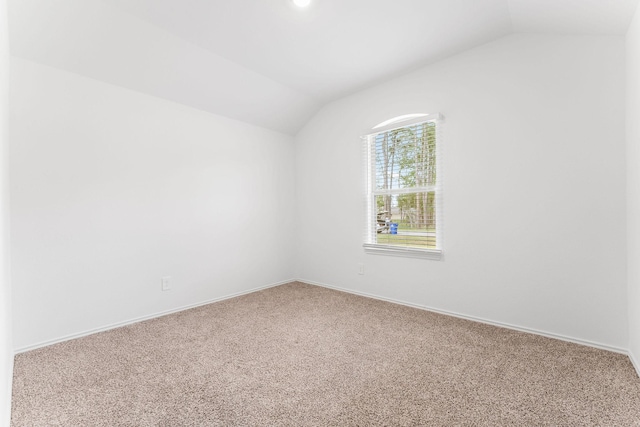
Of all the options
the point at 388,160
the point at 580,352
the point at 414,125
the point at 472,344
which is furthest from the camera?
the point at 388,160

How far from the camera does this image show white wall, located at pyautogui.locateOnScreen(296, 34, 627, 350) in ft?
7.02

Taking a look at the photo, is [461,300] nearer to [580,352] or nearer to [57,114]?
[580,352]

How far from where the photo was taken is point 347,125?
12.3ft

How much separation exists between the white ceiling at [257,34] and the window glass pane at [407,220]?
136cm

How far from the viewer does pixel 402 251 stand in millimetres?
3275

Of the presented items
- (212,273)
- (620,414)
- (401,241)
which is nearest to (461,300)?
(401,241)

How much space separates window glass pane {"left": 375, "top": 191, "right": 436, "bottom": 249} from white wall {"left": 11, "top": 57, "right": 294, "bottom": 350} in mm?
1618

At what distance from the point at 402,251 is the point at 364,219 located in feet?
2.03

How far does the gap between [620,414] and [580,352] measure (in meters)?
0.72

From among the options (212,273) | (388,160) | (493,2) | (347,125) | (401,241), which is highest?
(493,2)

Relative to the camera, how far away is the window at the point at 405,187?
10.0ft

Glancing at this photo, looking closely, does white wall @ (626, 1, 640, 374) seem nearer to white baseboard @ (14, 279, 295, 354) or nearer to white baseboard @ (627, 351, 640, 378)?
white baseboard @ (627, 351, 640, 378)

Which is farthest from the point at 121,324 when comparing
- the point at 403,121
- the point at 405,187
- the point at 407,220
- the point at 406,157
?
the point at 403,121

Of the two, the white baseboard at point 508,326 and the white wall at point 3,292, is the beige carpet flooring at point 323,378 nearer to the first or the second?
the white baseboard at point 508,326
